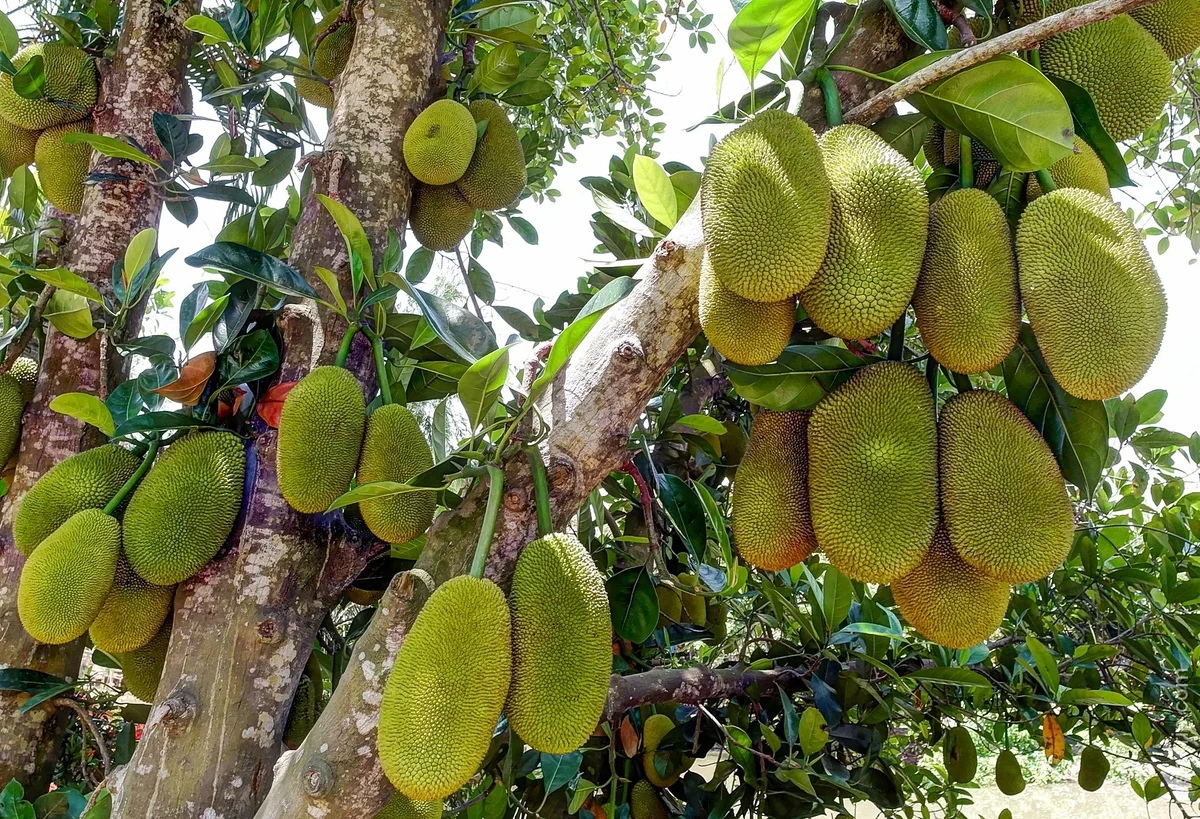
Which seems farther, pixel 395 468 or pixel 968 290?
pixel 395 468

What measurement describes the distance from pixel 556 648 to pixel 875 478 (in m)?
0.33

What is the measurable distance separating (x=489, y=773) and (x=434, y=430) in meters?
0.59

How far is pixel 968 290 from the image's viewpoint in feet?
2.19

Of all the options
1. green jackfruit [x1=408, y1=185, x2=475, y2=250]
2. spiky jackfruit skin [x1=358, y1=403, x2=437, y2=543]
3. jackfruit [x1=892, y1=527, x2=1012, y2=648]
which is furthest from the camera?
green jackfruit [x1=408, y1=185, x2=475, y2=250]

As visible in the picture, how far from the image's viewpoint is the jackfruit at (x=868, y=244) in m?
0.65

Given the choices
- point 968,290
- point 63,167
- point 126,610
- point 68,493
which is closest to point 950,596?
point 968,290

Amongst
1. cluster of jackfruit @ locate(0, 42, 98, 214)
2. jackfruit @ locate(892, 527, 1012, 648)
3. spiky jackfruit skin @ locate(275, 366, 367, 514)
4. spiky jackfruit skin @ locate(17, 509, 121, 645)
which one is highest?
cluster of jackfruit @ locate(0, 42, 98, 214)

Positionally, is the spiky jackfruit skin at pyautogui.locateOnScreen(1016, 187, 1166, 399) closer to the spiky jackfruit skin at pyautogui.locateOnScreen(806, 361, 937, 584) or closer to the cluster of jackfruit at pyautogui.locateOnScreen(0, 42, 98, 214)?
the spiky jackfruit skin at pyautogui.locateOnScreen(806, 361, 937, 584)

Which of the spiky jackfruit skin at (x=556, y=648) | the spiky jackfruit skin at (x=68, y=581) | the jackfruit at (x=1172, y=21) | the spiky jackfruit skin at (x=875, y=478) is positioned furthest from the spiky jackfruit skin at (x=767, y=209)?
the spiky jackfruit skin at (x=68, y=581)

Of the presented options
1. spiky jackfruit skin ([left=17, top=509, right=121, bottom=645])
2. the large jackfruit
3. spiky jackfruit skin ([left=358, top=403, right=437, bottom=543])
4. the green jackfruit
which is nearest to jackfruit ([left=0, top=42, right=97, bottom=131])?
the green jackfruit

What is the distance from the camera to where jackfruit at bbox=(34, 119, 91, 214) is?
149 centimetres

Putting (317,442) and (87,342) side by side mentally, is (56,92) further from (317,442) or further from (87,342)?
(317,442)

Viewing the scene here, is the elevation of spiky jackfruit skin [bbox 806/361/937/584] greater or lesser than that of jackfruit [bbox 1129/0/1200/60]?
lesser

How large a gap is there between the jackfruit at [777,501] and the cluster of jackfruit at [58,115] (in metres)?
1.43
